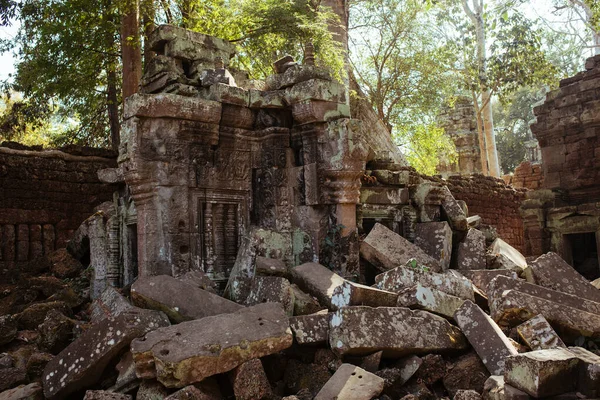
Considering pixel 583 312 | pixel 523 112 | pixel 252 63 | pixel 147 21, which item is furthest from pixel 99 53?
pixel 523 112

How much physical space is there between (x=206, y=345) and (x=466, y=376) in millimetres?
1913

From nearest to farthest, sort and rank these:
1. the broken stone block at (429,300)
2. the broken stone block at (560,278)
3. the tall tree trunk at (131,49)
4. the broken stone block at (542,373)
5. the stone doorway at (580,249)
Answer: the broken stone block at (542,373) → the broken stone block at (429,300) → the broken stone block at (560,278) → the tall tree trunk at (131,49) → the stone doorway at (580,249)

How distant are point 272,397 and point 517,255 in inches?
190

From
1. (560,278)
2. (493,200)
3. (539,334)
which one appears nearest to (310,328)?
(539,334)

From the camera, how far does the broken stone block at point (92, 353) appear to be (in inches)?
155

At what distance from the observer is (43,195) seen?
29.0 feet

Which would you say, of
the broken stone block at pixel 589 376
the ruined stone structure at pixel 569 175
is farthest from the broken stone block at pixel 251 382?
the ruined stone structure at pixel 569 175

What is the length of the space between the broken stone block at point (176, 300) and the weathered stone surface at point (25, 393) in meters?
0.92

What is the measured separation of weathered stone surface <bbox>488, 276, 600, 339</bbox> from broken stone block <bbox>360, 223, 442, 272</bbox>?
140cm

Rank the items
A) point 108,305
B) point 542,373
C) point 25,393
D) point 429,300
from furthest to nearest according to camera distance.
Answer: point 108,305 < point 429,300 < point 25,393 < point 542,373

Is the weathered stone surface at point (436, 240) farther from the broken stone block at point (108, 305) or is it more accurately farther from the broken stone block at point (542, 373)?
the broken stone block at point (108, 305)

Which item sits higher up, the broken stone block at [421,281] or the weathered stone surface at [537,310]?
the broken stone block at [421,281]

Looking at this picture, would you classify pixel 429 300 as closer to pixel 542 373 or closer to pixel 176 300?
pixel 542 373

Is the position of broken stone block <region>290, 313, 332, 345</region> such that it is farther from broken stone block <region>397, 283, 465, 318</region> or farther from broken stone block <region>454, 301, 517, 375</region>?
broken stone block <region>454, 301, 517, 375</region>
